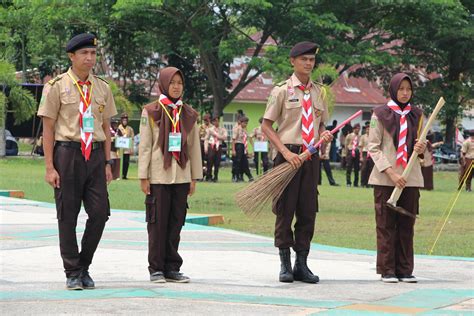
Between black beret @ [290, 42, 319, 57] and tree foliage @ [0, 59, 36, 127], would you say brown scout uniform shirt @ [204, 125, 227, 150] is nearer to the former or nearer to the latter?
tree foliage @ [0, 59, 36, 127]

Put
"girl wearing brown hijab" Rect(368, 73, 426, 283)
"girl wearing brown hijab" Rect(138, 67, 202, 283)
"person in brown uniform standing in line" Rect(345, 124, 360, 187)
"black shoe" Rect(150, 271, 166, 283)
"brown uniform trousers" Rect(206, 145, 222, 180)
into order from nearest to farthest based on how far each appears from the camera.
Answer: "black shoe" Rect(150, 271, 166, 283)
"girl wearing brown hijab" Rect(138, 67, 202, 283)
"girl wearing brown hijab" Rect(368, 73, 426, 283)
"brown uniform trousers" Rect(206, 145, 222, 180)
"person in brown uniform standing in line" Rect(345, 124, 360, 187)

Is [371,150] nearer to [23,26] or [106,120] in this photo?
[106,120]

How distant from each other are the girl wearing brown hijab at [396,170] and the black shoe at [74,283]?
285cm

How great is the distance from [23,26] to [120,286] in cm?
3759

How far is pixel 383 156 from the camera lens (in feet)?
35.1

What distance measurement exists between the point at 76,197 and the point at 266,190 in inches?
70.9

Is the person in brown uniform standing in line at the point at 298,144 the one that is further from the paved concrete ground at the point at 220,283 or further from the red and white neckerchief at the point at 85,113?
the red and white neckerchief at the point at 85,113

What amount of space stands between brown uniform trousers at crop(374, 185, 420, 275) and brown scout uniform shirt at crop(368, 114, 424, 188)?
78 mm

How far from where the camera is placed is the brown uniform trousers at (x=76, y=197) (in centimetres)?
961

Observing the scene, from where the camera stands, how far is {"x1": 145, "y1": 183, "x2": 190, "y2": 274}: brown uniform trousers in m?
10.2

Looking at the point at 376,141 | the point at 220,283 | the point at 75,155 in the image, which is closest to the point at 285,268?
the point at 220,283

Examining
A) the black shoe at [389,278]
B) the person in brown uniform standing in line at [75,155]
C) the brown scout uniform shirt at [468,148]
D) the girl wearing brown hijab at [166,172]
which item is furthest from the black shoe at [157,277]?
the brown scout uniform shirt at [468,148]

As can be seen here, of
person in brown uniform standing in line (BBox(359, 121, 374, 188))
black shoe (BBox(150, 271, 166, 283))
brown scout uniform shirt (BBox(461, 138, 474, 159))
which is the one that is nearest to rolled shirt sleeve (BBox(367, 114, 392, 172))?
→ black shoe (BBox(150, 271, 166, 283))

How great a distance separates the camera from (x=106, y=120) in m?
9.96
